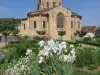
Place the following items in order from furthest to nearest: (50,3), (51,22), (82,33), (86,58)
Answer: (50,3), (82,33), (51,22), (86,58)

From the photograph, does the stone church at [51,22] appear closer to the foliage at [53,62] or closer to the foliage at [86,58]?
the foliage at [86,58]

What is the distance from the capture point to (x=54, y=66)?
7.35 meters

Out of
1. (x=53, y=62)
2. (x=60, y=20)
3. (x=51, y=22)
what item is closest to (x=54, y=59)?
(x=53, y=62)

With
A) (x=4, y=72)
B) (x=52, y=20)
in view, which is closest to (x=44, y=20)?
(x=52, y=20)

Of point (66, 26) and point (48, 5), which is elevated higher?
point (48, 5)

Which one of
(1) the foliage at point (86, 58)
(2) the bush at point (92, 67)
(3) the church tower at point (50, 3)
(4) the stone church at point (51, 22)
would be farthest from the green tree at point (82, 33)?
(2) the bush at point (92, 67)

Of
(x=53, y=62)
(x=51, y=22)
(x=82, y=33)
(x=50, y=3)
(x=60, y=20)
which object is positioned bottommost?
(x=53, y=62)

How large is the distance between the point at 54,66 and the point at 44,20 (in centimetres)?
5390

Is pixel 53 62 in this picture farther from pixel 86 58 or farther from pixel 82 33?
pixel 82 33

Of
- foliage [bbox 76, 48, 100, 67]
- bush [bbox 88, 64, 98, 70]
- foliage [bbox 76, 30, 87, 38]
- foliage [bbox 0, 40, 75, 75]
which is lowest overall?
bush [bbox 88, 64, 98, 70]

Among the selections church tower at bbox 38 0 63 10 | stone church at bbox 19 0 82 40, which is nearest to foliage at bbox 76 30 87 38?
stone church at bbox 19 0 82 40

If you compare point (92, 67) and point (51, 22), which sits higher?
point (51, 22)

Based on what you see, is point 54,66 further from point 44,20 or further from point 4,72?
point 44,20

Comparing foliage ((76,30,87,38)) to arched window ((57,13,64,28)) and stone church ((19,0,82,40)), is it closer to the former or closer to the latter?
stone church ((19,0,82,40))
